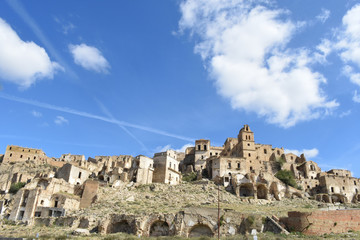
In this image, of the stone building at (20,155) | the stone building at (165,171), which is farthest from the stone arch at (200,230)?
the stone building at (20,155)

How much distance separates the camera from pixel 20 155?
77562mm

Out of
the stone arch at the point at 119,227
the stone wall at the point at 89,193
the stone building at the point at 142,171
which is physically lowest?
the stone arch at the point at 119,227

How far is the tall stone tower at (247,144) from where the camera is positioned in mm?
69812

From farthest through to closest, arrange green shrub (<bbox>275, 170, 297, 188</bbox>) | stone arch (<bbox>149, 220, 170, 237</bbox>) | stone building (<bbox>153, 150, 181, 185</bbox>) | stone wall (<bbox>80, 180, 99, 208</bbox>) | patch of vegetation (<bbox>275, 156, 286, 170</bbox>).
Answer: patch of vegetation (<bbox>275, 156, 286, 170</bbox>) < green shrub (<bbox>275, 170, 297, 188</bbox>) < stone building (<bbox>153, 150, 181, 185</bbox>) < stone wall (<bbox>80, 180, 99, 208</bbox>) < stone arch (<bbox>149, 220, 170, 237</bbox>)

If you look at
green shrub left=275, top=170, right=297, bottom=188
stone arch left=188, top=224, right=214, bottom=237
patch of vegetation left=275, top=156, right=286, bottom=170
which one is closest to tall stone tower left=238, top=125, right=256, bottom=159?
patch of vegetation left=275, top=156, right=286, bottom=170

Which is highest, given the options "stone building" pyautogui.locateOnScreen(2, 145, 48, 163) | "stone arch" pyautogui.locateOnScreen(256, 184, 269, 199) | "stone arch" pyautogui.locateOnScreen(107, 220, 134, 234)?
"stone building" pyautogui.locateOnScreen(2, 145, 48, 163)

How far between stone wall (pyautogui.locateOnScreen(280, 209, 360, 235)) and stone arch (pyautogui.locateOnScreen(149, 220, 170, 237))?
13.3 meters

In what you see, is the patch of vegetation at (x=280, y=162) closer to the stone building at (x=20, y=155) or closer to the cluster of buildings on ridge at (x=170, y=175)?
the cluster of buildings on ridge at (x=170, y=175)

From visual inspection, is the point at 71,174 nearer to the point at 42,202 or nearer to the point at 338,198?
→ the point at 42,202

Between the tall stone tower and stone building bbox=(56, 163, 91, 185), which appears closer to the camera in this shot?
stone building bbox=(56, 163, 91, 185)

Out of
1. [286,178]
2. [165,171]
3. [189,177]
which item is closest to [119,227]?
[165,171]

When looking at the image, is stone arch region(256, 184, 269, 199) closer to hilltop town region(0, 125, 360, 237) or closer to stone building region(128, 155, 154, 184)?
hilltop town region(0, 125, 360, 237)

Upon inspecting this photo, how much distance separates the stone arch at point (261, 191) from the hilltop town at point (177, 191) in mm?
184

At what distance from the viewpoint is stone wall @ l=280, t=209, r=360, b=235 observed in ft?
96.9
